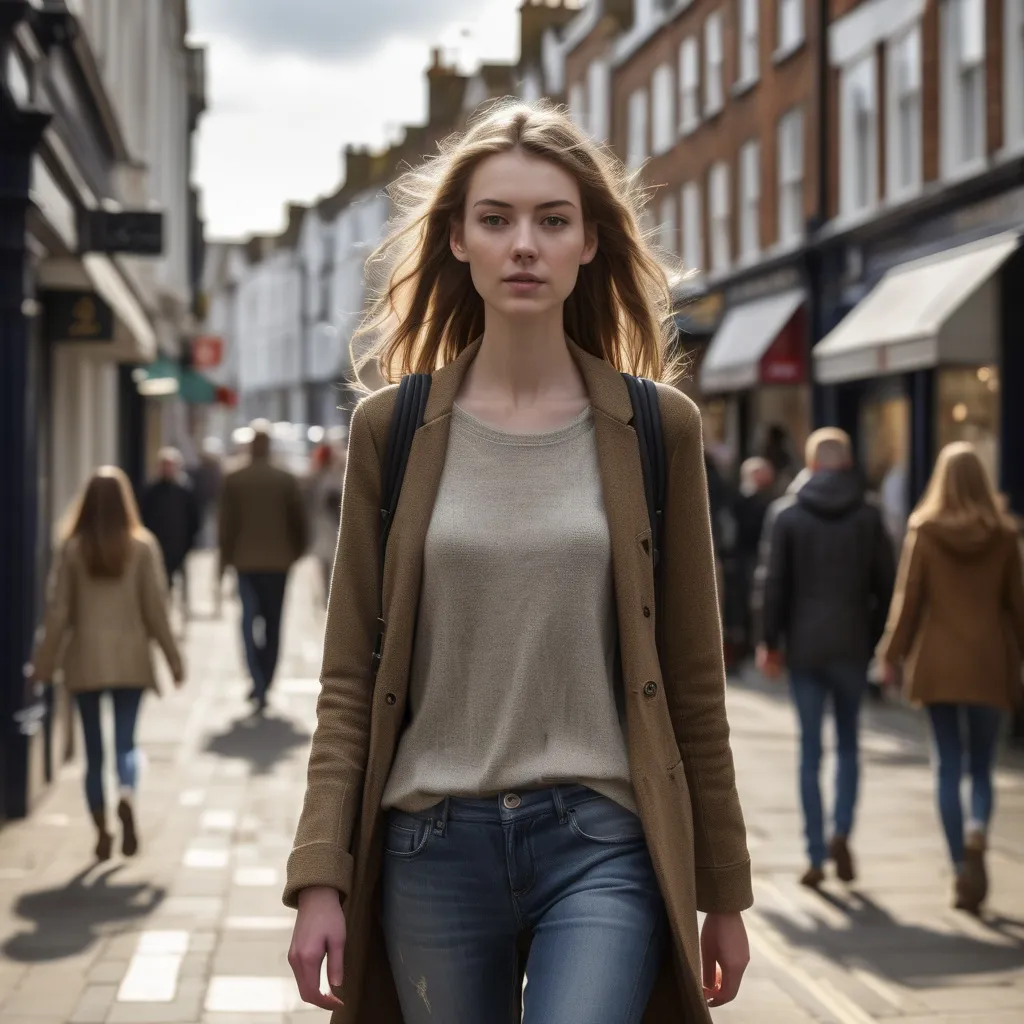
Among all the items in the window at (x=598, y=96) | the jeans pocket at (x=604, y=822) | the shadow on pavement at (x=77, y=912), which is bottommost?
the shadow on pavement at (x=77, y=912)

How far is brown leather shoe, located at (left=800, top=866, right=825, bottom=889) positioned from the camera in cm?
805

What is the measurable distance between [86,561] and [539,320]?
5.98m

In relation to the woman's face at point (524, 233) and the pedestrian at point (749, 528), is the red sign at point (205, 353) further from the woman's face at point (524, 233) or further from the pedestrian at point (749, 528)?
the woman's face at point (524, 233)

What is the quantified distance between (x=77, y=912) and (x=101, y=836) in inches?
38.9

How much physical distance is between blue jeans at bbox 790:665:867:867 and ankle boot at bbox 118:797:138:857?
9.28ft

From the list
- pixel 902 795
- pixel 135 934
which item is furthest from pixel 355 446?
pixel 902 795

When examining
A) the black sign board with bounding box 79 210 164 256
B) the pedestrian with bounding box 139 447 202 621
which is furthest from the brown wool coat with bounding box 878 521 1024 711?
the pedestrian with bounding box 139 447 202 621

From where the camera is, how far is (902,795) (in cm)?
1042

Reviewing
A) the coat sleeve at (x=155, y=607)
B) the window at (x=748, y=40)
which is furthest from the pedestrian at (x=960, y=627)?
the window at (x=748, y=40)

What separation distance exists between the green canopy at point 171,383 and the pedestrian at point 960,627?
1783 cm

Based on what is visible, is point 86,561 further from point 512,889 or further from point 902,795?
point 512,889

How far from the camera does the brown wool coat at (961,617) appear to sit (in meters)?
7.94

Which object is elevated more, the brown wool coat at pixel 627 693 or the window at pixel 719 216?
the window at pixel 719 216

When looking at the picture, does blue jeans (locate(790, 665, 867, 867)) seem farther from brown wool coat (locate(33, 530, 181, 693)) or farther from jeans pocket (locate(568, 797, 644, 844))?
jeans pocket (locate(568, 797, 644, 844))
